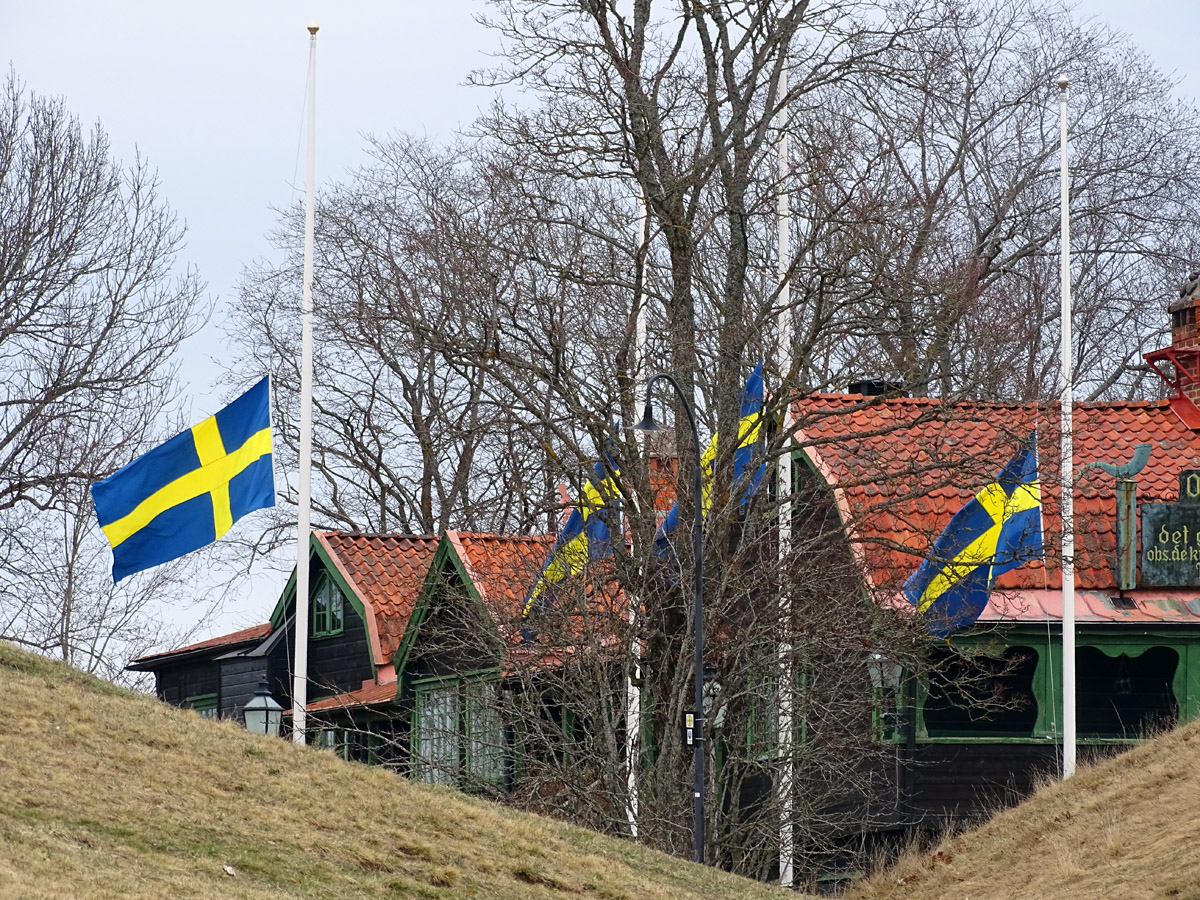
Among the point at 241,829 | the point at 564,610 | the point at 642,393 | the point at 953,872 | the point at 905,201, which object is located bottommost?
the point at 953,872

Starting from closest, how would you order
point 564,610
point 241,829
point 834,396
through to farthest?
point 241,829
point 564,610
point 834,396

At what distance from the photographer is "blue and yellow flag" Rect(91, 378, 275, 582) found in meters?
21.3

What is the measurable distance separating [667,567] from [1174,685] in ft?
25.0

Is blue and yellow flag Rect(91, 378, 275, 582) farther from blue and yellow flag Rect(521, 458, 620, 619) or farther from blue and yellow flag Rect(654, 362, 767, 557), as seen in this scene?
blue and yellow flag Rect(654, 362, 767, 557)

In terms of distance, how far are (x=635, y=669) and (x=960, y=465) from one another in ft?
16.6

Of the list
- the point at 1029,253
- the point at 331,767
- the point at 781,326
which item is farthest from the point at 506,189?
the point at 1029,253

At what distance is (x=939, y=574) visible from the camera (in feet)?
79.4

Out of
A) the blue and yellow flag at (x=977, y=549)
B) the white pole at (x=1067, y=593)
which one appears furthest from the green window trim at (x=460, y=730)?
the white pole at (x=1067, y=593)

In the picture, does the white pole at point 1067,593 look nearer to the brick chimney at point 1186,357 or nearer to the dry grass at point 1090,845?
the dry grass at point 1090,845

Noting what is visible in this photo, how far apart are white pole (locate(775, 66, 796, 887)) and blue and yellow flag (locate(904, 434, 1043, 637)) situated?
1.78 meters

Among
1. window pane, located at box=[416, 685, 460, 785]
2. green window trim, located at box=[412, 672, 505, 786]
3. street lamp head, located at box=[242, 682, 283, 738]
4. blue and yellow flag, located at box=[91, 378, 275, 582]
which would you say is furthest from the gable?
blue and yellow flag, located at box=[91, 378, 275, 582]

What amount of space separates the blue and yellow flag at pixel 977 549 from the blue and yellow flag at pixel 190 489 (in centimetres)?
878

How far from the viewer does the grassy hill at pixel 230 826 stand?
1381cm

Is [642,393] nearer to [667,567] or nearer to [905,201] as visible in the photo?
[667,567]
